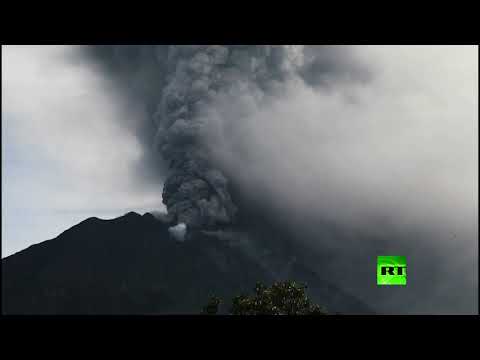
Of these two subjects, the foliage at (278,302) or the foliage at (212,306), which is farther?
the foliage at (212,306)

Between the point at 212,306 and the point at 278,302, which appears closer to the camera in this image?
the point at 278,302

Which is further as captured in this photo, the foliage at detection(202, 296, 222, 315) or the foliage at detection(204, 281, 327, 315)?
the foliage at detection(202, 296, 222, 315)

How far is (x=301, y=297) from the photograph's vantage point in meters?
52.2
